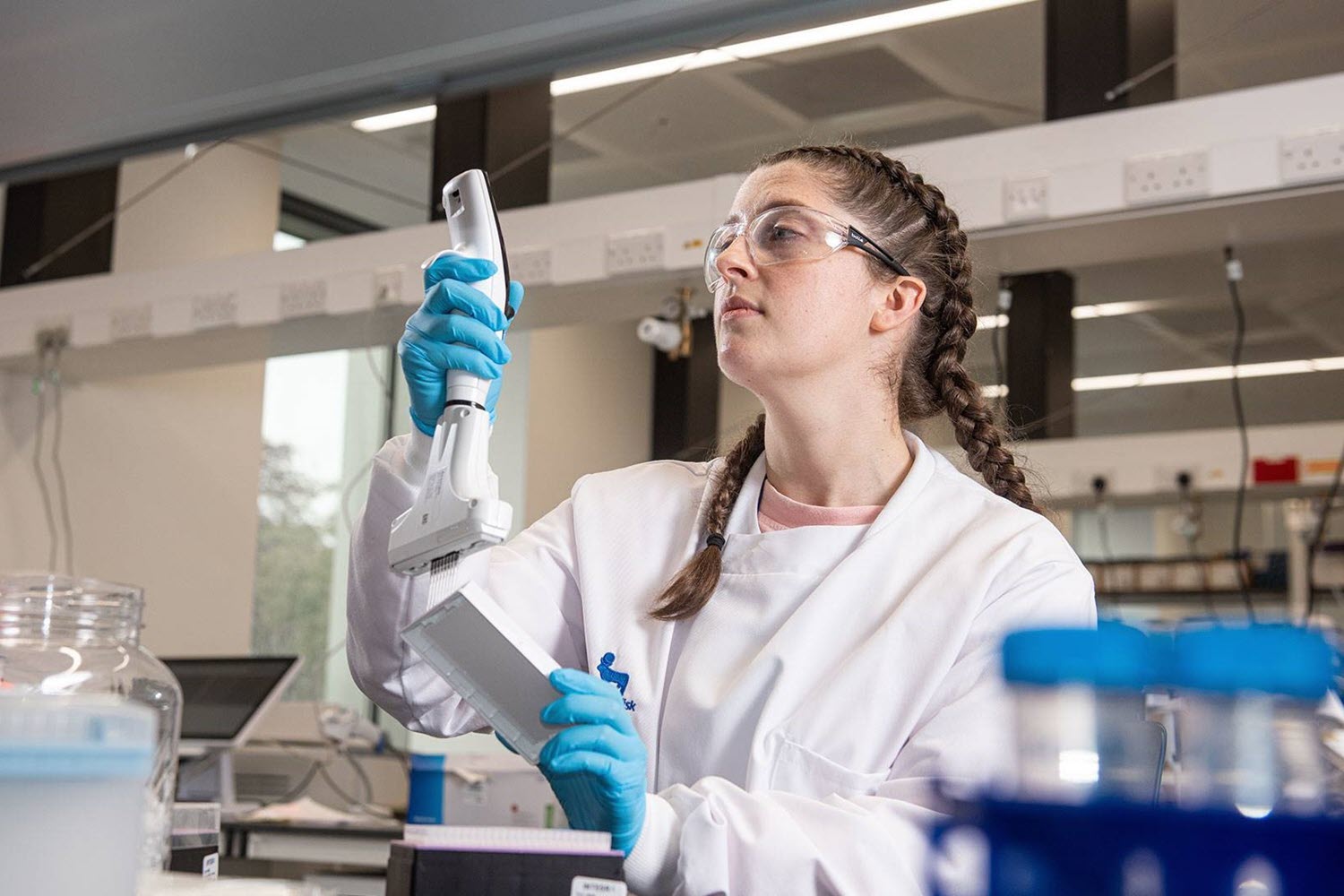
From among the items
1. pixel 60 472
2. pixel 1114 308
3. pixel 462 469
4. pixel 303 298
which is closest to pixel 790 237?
pixel 462 469

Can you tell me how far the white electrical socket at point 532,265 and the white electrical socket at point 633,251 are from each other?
0.17 m

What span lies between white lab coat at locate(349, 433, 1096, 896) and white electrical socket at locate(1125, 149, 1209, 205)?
1.25m

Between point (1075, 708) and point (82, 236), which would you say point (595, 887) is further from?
point (82, 236)

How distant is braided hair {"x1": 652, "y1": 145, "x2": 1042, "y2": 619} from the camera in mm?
1713

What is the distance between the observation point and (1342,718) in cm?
71

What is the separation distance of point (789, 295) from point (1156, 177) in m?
1.33

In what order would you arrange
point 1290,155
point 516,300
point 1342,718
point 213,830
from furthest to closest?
point 1290,155, point 516,300, point 213,830, point 1342,718

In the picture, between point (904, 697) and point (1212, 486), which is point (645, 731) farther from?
point (1212, 486)

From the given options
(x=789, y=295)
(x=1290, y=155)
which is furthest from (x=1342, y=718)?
(x=1290, y=155)

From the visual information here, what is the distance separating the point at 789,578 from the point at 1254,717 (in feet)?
3.42

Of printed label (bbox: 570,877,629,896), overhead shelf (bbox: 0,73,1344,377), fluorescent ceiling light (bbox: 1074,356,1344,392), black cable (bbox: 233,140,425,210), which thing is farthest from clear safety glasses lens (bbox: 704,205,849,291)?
fluorescent ceiling light (bbox: 1074,356,1344,392)

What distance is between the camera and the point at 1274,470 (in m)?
4.75

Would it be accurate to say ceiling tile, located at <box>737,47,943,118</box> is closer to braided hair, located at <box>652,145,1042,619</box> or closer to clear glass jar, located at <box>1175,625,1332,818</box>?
braided hair, located at <box>652,145,1042,619</box>

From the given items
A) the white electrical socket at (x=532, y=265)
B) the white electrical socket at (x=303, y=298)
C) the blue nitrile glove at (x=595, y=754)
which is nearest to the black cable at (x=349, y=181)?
the white electrical socket at (x=303, y=298)
